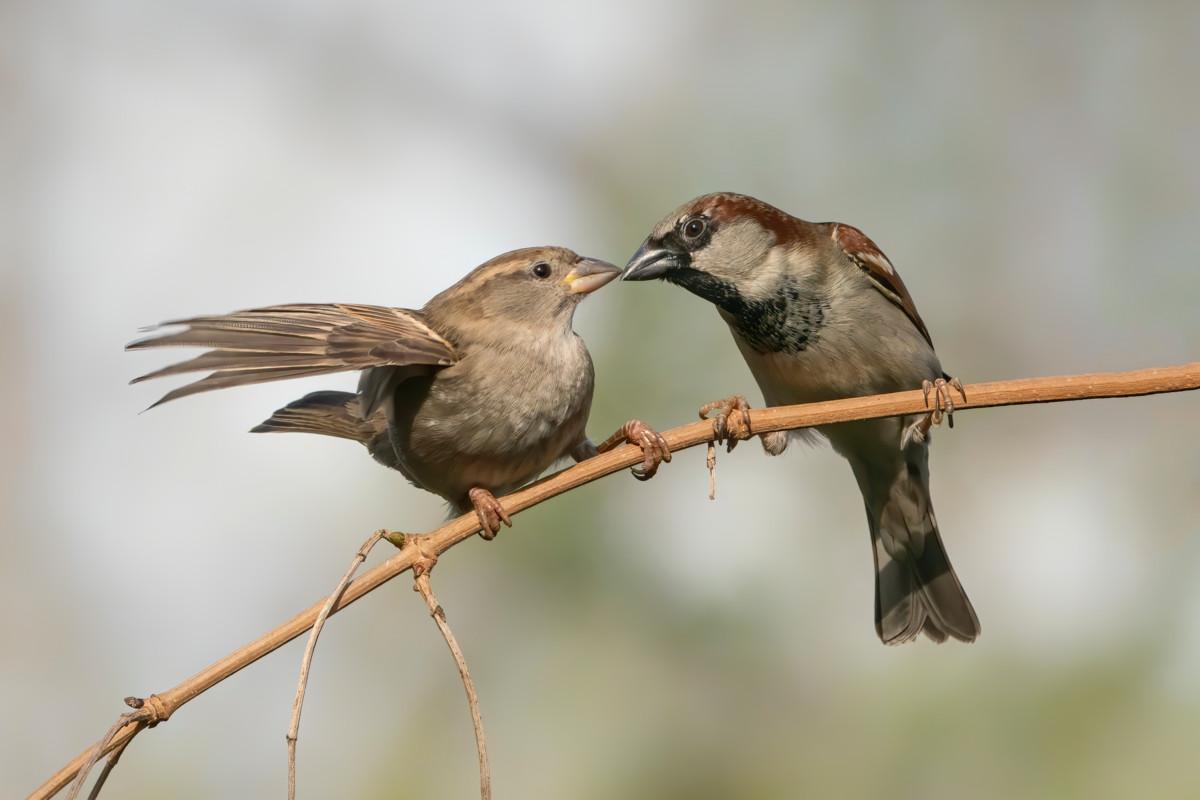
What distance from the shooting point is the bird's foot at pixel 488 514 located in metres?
3.53

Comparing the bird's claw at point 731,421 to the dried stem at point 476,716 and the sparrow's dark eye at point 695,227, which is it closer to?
the sparrow's dark eye at point 695,227

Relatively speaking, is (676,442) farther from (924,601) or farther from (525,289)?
(924,601)

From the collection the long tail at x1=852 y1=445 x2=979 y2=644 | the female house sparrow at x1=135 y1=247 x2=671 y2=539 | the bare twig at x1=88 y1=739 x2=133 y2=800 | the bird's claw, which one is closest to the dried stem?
the bare twig at x1=88 y1=739 x2=133 y2=800

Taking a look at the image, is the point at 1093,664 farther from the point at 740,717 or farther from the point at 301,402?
the point at 301,402

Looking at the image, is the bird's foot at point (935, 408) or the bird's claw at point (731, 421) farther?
the bird's foot at point (935, 408)

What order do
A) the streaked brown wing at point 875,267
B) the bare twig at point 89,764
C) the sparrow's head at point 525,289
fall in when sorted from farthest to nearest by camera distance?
the streaked brown wing at point 875,267 < the sparrow's head at point 525,289 < the bare twig at point 89,764

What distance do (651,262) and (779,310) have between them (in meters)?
0.52

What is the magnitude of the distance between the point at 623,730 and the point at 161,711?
519 centimetres

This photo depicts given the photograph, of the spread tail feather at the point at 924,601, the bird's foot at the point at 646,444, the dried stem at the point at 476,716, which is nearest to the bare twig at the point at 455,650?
the dried stem at the point at 476,716

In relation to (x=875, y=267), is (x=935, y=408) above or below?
below

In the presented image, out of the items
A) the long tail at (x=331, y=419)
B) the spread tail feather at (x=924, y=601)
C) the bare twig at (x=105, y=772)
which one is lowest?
the spread tail feather at (x=924, y=601)

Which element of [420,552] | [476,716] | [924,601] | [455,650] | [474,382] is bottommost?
[924,601]

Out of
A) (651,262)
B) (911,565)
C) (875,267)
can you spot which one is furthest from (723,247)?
(911,565)

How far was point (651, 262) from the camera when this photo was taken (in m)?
4.35
